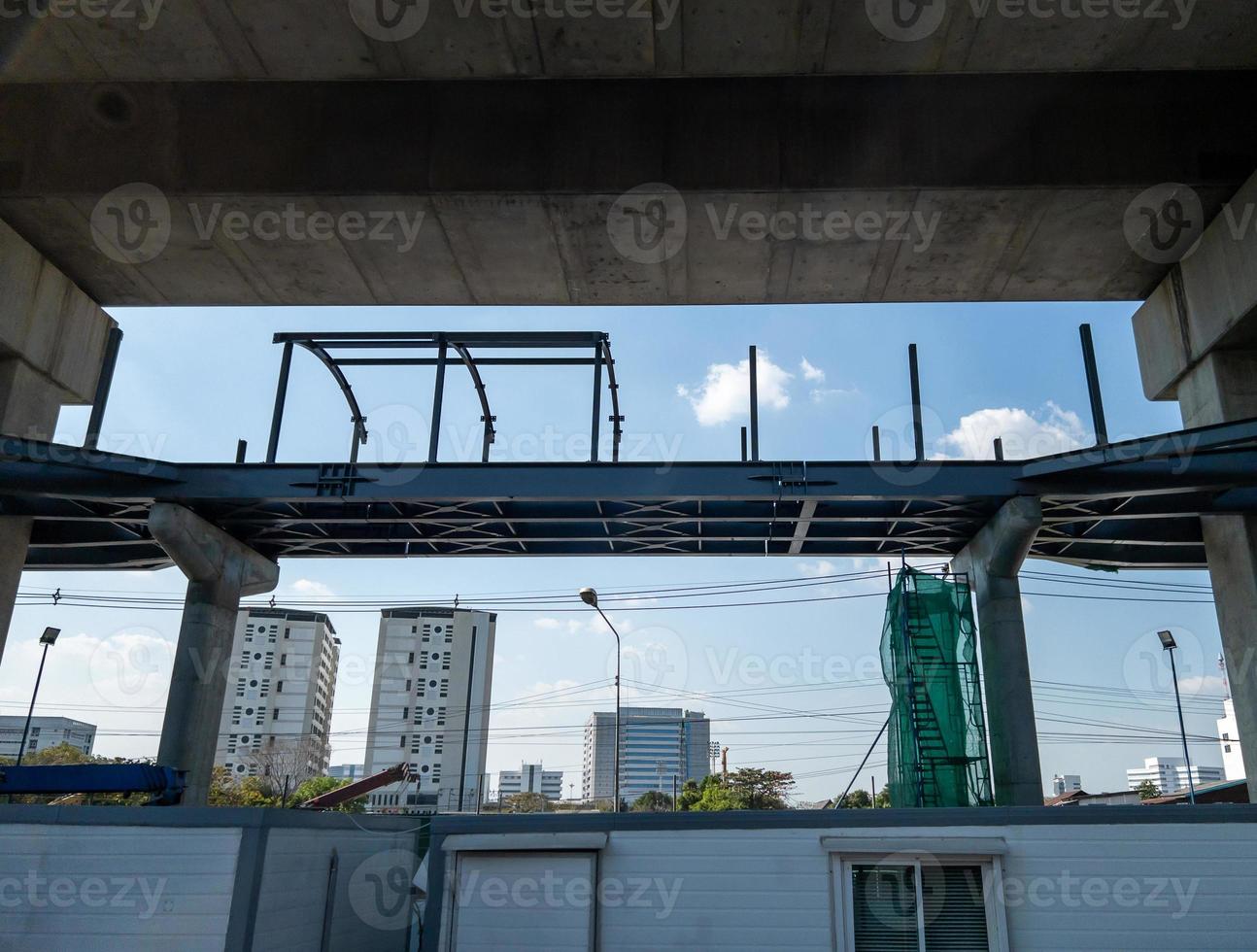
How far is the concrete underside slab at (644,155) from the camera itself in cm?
1551

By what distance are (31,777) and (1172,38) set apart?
19642mm

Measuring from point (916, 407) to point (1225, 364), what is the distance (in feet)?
18.4

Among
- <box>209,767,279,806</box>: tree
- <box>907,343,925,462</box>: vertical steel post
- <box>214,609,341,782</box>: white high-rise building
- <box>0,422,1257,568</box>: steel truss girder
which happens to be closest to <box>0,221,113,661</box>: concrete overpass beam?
<box>0,422,1257,568</box>: steel truss girder

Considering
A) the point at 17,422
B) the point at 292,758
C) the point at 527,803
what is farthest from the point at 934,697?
the point at 292,758

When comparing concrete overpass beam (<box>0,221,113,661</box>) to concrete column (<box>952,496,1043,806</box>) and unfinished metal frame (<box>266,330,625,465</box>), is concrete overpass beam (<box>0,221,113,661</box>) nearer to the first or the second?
unfinished metal frame (<box>266,330,625,465</box>)

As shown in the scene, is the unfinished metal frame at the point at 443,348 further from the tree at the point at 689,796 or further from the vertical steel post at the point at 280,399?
the tree at the point at 689,796

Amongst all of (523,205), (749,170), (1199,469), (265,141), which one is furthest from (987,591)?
(265,141)

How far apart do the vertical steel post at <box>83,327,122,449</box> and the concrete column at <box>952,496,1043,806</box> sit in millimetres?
19025

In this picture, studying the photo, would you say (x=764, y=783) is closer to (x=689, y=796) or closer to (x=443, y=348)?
(x=689, y=796)

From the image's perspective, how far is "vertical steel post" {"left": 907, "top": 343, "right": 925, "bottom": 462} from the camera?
1920 centimetres

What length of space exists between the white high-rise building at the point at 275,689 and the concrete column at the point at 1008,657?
12902 centimetres

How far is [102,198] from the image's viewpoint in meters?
16.1

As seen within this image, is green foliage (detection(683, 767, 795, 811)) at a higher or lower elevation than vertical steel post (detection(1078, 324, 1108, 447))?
lower

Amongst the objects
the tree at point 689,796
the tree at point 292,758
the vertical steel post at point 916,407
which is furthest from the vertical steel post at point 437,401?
the tree at point 292,758
